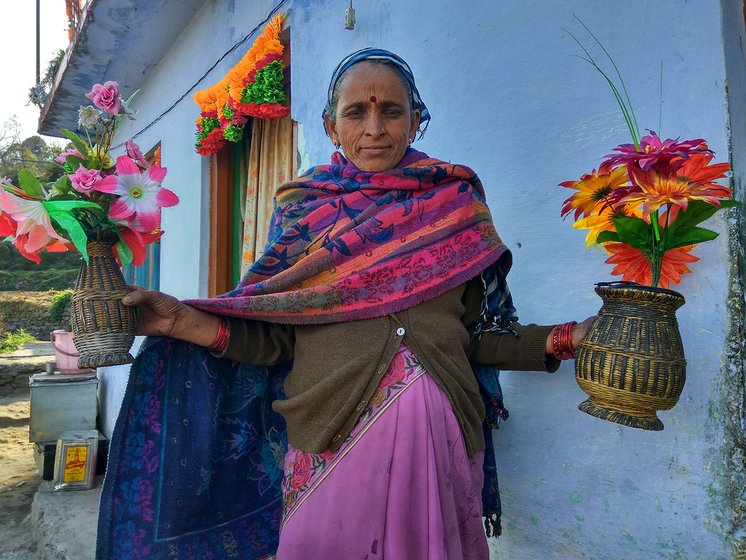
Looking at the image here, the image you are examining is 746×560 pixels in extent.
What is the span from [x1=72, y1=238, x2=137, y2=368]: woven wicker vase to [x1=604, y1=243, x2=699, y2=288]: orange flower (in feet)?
3.84

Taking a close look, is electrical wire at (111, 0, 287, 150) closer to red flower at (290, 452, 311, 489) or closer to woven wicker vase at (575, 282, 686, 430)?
red flower at (290, 452, 311, 489)

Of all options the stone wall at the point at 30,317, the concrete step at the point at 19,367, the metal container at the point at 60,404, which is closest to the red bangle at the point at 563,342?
the metal container at the point at 60,404

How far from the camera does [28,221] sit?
131 cm

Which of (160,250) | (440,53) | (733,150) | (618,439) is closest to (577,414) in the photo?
(618,439)

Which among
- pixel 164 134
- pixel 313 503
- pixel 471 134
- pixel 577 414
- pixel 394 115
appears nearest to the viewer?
pixel 313 503

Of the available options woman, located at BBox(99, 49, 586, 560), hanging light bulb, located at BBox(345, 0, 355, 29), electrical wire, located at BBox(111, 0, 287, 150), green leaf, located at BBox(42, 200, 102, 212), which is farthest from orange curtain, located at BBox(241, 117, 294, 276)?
green leaf, located at BBox(42, 200, 102, 212)

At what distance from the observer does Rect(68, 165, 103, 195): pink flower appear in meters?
1.31

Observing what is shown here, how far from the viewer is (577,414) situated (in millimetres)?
1672

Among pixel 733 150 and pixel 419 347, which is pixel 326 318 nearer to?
pixel 419 347

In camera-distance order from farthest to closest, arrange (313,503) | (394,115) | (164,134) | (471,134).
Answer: (164,134) → (471,134) → (394,115) → (313,503)

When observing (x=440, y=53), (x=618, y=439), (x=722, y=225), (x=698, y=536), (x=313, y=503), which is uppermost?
(x=440, y=53)

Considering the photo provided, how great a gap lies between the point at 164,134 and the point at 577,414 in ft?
15.3

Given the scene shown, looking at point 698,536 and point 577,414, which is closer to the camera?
point 698,536

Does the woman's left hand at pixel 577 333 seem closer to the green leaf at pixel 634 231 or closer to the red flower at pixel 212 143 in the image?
the green leaf at pixel 634 231
